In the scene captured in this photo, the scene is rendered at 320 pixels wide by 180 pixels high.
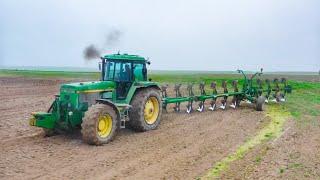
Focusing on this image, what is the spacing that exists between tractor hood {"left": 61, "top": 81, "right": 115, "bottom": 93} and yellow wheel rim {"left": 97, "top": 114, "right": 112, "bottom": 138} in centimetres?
102

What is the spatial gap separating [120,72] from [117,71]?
9 cm

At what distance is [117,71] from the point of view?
13.8 metres

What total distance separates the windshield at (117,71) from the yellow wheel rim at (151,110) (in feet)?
3.23

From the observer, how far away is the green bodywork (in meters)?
12.0

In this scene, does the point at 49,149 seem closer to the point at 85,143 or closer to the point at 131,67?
the point at 85,143

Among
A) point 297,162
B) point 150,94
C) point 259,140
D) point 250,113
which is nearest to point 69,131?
point 150,94

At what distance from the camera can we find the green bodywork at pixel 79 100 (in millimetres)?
12047

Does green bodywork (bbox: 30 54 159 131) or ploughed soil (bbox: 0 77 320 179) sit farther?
green bodywork (bbox: 30 54 159 131)

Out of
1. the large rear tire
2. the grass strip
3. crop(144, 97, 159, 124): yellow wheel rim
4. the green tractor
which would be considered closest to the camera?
the grass strip

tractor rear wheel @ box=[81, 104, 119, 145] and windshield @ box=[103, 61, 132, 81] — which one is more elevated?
windshield @ box=[103, 61, 132, 81]

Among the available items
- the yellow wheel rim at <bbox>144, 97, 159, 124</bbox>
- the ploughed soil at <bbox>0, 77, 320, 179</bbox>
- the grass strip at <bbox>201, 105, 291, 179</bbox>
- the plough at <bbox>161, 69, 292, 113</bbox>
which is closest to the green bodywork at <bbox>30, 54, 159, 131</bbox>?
the ploughed soil at <bbox>0, 77, 320, 179</bbox>

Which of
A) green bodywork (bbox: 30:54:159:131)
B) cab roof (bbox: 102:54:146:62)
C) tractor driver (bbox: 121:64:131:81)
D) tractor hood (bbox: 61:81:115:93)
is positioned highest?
cab roof (bbox: 102:54:146:62)

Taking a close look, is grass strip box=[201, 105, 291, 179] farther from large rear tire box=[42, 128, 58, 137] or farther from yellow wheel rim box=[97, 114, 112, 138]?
large rear tire box=[42, 128, 58, 137]

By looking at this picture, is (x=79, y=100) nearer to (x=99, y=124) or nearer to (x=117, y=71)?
(x=99, y=124)
